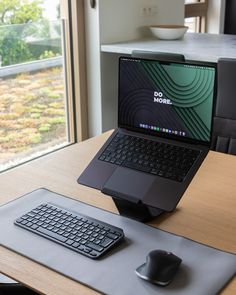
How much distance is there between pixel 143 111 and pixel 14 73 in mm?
1841

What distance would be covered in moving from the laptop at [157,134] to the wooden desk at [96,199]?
93 mm

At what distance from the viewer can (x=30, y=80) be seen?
315cm

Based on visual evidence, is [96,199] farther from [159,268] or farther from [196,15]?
[196,15]

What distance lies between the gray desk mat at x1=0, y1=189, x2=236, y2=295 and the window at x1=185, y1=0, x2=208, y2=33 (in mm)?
3885

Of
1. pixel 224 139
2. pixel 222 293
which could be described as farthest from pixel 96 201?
pixel 224 139

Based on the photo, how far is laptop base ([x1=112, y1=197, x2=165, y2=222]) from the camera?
126cm

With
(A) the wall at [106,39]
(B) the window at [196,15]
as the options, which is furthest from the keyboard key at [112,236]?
(B) the window at [196,15]

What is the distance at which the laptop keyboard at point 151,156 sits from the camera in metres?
1.25

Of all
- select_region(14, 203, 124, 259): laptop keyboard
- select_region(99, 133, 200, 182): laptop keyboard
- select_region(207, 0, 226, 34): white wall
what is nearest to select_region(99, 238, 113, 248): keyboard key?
select_region(14, 203, 124, 259): laptop keyboard

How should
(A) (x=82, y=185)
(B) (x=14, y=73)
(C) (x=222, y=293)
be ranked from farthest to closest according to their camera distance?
(B) (x=14, y=73) → (A) (x=82, y=185) → (C) (x=222, y=293)

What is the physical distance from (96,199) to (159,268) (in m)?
0.43

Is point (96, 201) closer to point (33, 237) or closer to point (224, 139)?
point (33, 237)

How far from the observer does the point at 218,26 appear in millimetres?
5129

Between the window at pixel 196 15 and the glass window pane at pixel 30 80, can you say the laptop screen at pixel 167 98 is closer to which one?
the glass window pane at pixel 30 80
